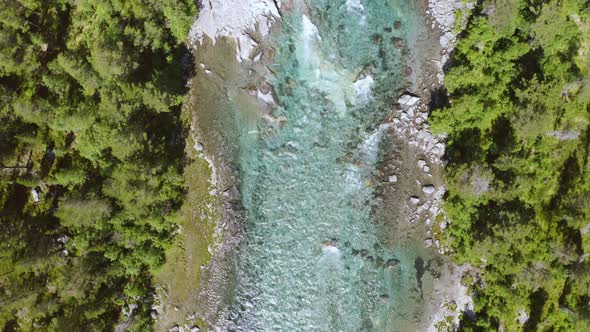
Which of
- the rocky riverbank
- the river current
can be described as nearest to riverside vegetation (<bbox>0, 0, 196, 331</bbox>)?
the rocky riverbank

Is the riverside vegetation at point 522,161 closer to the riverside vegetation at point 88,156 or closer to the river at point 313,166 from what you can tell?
the river at point 313,166

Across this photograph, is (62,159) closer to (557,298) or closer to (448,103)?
(448,103)

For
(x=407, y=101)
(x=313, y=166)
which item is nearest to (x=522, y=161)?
(x=407, y=101)

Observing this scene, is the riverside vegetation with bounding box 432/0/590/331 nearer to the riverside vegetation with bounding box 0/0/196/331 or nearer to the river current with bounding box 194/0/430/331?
the river current with bounding box 194/0/430/331

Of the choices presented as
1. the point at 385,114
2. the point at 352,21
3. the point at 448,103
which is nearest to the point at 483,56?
the point at 448,103

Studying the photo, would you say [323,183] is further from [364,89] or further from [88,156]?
[88,156]
